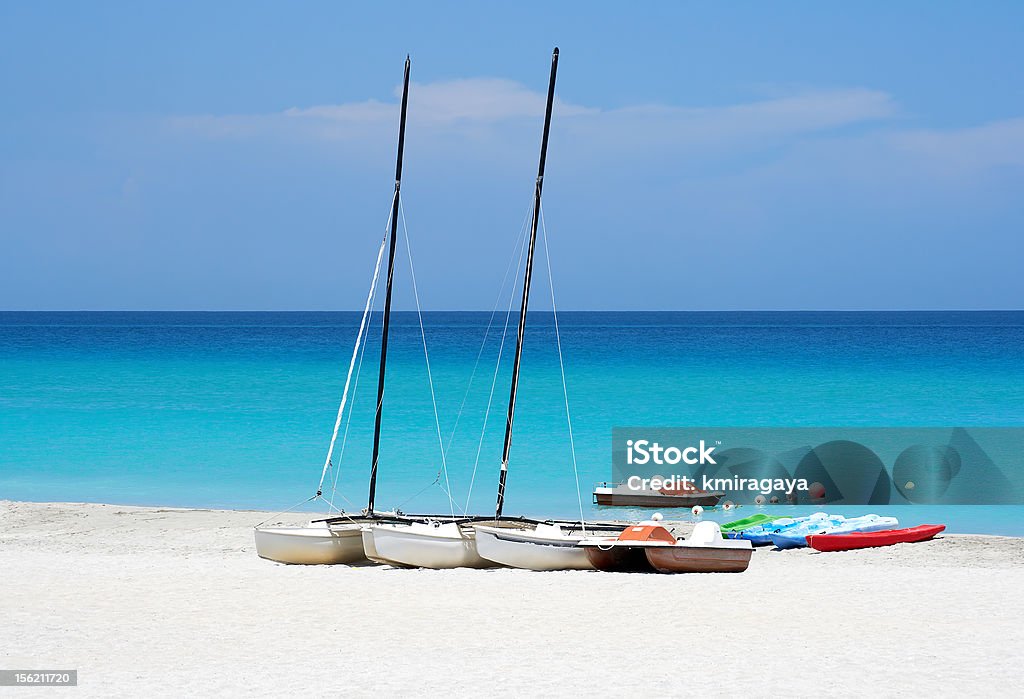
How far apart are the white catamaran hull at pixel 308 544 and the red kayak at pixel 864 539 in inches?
312

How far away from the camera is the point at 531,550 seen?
17469mm

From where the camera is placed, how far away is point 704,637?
12.7m

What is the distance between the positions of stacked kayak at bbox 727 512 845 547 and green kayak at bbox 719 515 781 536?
313mm

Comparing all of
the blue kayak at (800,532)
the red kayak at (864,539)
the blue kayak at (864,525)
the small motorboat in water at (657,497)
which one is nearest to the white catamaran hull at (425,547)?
the blue kayak at (800,532)

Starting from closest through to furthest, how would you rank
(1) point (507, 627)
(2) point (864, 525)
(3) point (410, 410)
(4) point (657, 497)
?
(1) point (507, 627) → (2) point (864, 525) → (4) point (657, 497) → (3) point (410, 410)

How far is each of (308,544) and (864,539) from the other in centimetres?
953

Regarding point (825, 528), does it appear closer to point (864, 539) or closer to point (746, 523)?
point (864, 539)

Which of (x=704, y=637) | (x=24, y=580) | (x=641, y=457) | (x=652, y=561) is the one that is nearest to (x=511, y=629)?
(x=704, y=637)

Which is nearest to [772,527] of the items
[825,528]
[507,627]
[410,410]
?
[825,528]

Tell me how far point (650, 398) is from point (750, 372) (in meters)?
19.4

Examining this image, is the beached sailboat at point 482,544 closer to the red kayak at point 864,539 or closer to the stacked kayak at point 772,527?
the stacked kayak at point 772,527

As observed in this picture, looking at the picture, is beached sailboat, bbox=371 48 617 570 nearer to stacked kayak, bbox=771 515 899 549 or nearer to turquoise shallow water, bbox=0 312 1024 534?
stacked kayak, bbox=771 515 899 549

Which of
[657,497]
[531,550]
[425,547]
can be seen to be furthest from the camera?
[657,497]

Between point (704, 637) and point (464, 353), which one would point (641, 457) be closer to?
point (704, 637)
